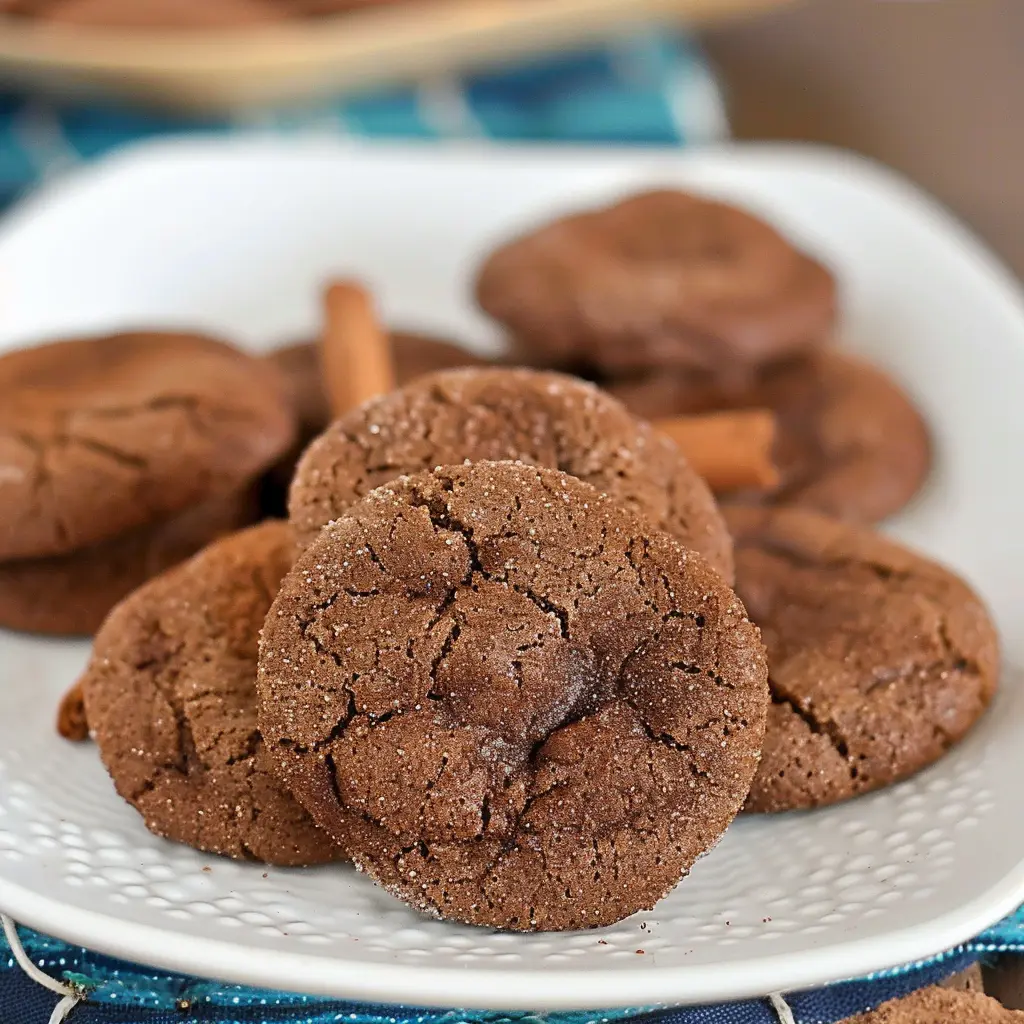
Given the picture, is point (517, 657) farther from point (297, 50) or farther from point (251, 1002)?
point (297, 50)

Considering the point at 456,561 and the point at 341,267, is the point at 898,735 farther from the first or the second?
the point at 341,267

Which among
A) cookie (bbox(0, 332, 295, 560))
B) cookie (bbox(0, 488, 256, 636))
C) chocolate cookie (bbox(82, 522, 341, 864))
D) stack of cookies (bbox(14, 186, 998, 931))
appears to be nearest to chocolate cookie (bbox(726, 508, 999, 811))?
stack of cookies (bbox(14, 186, 998, 931))

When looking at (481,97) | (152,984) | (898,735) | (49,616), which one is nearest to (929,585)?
(898,735)

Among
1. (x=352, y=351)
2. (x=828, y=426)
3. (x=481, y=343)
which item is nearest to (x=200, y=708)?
(x=352, y=351)

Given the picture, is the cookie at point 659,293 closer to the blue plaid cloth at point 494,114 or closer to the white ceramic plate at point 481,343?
the white ceramic plate at point 481,343

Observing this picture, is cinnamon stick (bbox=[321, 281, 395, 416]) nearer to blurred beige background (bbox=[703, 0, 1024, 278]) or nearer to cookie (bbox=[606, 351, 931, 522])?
cookie (bbox=[606, 351, 931, 522])

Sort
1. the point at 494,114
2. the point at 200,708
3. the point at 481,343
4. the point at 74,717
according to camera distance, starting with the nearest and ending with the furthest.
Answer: the point at 200,708
the point at 74,717
the point at 481,343
the point at 494,114
